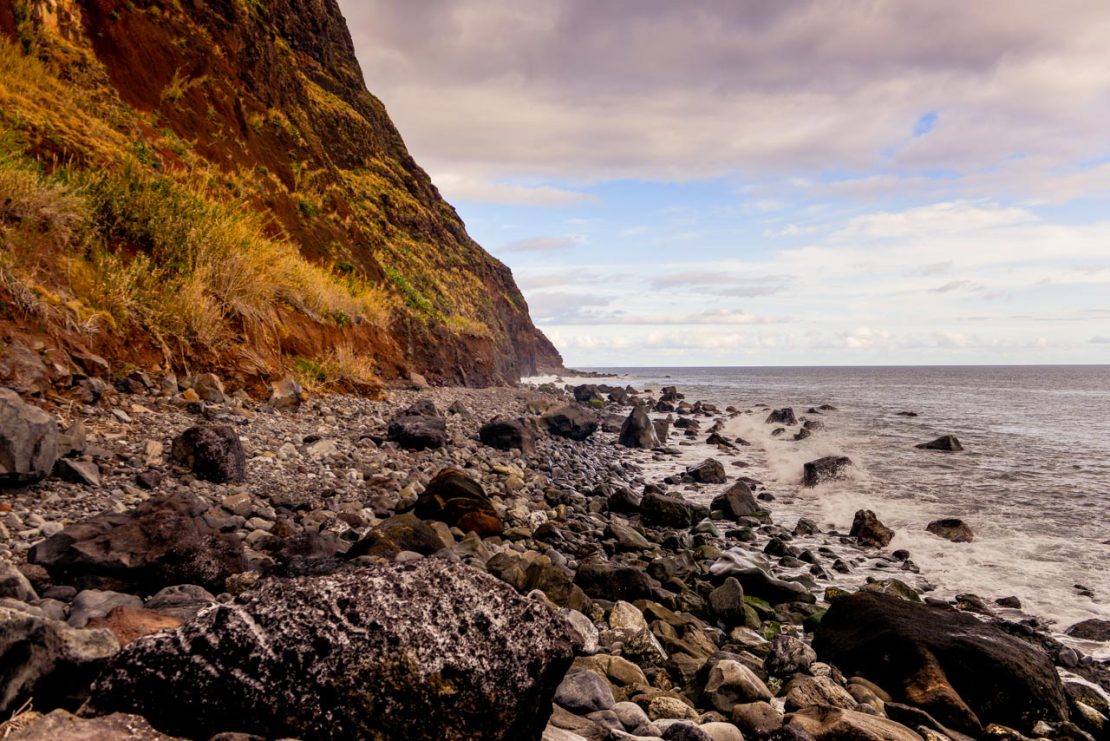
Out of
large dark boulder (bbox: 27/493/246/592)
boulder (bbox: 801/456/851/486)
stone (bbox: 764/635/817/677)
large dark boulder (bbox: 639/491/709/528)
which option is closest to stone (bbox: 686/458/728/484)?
boulder (bbox: 801/456/851/486)

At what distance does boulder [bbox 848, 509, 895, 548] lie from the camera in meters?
10.7

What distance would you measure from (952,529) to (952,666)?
7318mm

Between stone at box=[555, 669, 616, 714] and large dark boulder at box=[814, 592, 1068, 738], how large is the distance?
10.7ft

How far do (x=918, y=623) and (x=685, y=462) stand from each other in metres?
14.0

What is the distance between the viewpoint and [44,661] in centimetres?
208

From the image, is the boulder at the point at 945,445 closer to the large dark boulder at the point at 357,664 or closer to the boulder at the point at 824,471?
the boulder at the point at 824,471

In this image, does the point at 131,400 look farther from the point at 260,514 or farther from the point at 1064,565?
the point at 1064,565

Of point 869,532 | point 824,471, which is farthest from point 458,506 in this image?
point 824,471

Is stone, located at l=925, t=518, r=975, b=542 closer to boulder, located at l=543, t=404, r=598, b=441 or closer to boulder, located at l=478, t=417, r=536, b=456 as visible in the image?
boulder, located at l=478, t=417, r=536, b=456

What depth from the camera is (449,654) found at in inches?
97.7

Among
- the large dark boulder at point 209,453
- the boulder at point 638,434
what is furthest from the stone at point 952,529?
the large dark boulder at point 209,453

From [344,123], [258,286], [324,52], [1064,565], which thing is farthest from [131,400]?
[324,52]

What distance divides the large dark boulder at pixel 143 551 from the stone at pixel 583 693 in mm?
2590

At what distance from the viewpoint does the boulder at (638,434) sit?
22516 mm
